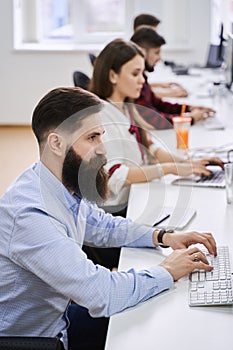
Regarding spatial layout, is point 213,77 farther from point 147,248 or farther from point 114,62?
point 147,248

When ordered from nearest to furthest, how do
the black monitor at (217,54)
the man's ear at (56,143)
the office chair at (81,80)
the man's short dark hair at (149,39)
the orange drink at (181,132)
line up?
the man's ear at (56,143) < the orange drink at (181,132) < the office chair at (81,80) < the man's short dark hair at (149,39) < the black monitor at (217,54)

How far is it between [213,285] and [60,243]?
1.29 feet

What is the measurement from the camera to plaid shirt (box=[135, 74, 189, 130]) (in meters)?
3.42

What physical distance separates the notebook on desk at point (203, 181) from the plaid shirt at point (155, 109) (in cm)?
54

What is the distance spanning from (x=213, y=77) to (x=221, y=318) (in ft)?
14.2

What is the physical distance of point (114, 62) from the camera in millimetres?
2855

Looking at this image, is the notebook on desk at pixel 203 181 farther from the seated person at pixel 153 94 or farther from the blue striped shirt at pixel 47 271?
the seated person at pixel 153 94

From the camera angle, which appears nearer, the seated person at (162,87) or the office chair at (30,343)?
the office chair at (30,343)

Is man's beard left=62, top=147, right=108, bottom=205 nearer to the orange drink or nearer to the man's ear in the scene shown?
the man's ear

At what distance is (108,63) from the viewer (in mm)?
2850

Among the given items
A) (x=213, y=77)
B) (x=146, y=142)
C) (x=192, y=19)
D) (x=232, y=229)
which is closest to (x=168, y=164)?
(x=146, y=142)

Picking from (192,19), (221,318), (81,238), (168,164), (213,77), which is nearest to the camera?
(221,318)

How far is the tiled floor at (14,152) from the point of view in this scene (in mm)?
5309

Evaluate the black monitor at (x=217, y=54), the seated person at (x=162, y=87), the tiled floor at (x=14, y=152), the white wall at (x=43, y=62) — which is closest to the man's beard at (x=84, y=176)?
the seated person at (x=162, y=87)
